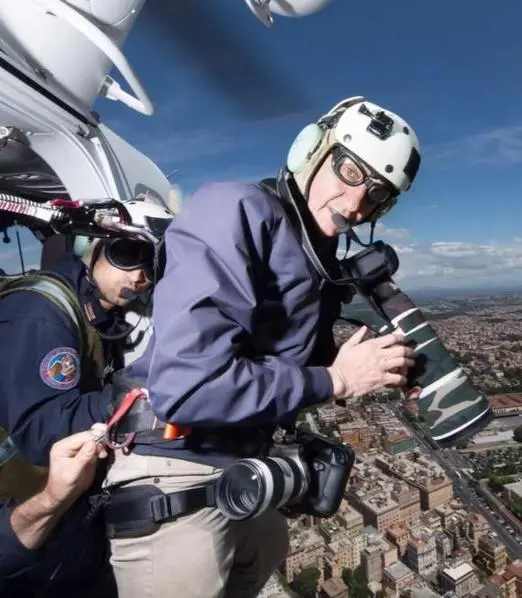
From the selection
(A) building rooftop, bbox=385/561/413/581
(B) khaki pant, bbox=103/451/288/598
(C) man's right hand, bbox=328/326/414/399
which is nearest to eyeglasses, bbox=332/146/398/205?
(C) man's right hand, bbox=328/326/414/399

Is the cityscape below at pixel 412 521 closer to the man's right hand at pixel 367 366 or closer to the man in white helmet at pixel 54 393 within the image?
the man in white helmet at pixel 54 393

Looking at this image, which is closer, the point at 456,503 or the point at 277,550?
the point at 277,550

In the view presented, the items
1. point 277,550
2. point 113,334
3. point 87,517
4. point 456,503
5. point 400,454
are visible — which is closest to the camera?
point 87,517

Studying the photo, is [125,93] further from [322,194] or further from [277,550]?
[277,550]

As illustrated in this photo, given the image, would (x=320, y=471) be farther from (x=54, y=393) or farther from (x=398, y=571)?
(x=398, y=571)

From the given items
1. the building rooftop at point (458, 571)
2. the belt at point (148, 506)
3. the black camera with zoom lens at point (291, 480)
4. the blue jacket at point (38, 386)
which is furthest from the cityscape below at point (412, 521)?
the belt at point (148, 506)

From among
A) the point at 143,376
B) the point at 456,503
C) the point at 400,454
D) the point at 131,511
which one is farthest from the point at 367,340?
the point at 400,454
